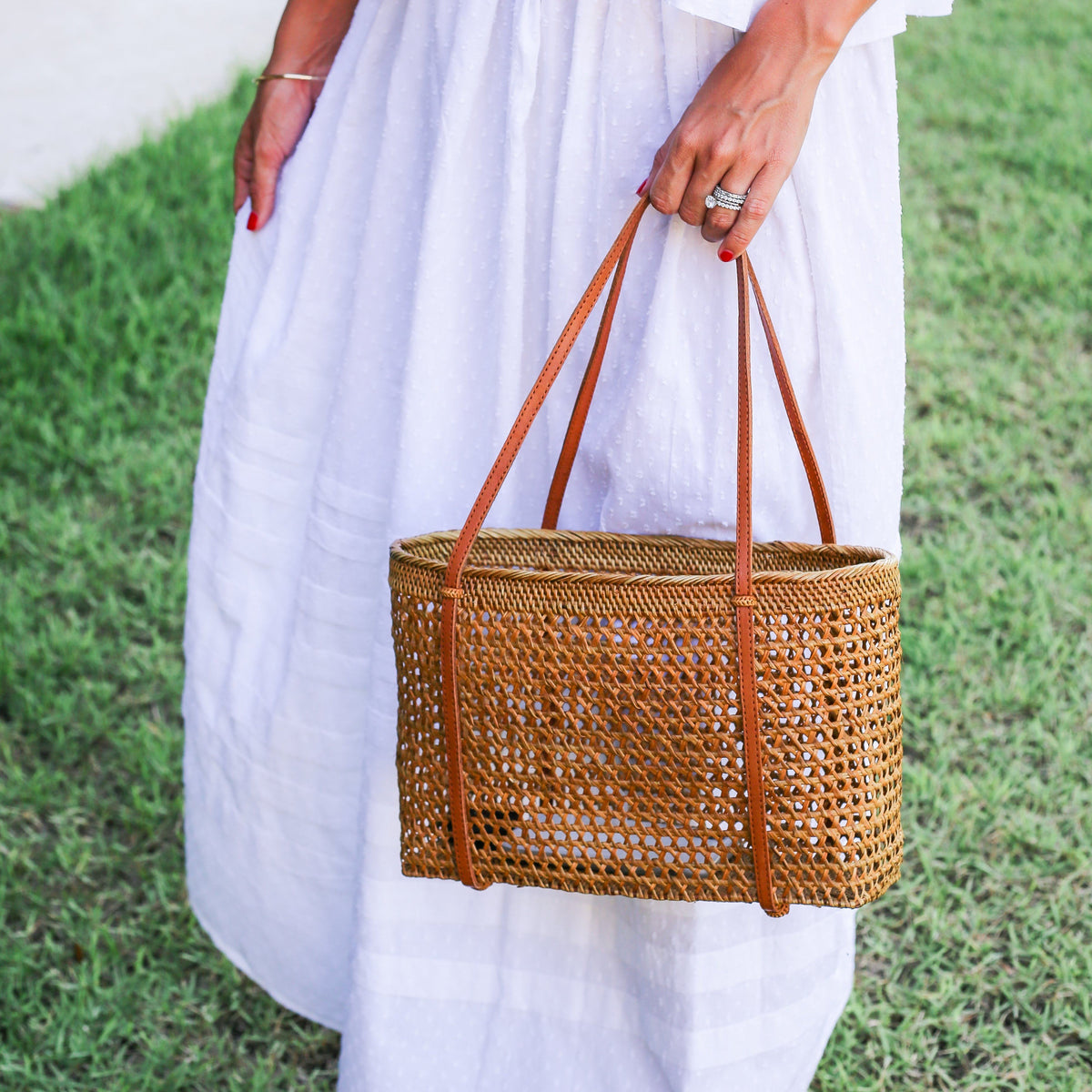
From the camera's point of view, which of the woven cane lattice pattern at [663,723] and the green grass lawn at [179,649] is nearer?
the woven cane lattice pattern at [663,723]

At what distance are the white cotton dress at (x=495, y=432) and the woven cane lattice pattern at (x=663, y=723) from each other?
0.18 m

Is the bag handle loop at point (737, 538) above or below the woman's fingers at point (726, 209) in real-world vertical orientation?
below

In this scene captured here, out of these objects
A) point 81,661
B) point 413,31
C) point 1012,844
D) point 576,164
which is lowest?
point 1012,844

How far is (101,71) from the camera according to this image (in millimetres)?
4750

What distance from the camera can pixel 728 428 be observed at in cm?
118

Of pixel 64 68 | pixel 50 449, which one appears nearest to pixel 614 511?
Result: pixel 50 449

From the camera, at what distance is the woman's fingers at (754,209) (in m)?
1.06

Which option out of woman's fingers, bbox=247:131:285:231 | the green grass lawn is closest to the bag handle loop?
woman's fingers, bbox=247:131:285:231

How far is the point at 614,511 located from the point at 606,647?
0.23m

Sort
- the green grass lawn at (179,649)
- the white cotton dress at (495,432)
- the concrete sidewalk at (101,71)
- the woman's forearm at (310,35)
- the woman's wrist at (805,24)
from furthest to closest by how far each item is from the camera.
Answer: the concrete sidewalk at (101,71) < the green grass lawn at (179,649) < the woman's forearm at (310,35) < the white cotton dress at (495,432) < the woman's wrist at (805,24)

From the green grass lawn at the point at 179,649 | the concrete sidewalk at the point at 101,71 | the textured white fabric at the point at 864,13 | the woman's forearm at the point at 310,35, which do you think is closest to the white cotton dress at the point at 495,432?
the textured white fabric at the point at 864,13

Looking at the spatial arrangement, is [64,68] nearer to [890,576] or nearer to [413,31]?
[413,31]

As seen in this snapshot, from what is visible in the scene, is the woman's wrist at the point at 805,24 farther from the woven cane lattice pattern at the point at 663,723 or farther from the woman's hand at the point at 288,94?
the woman's hand at the point at 288,94

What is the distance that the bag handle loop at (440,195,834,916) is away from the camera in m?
1.03
